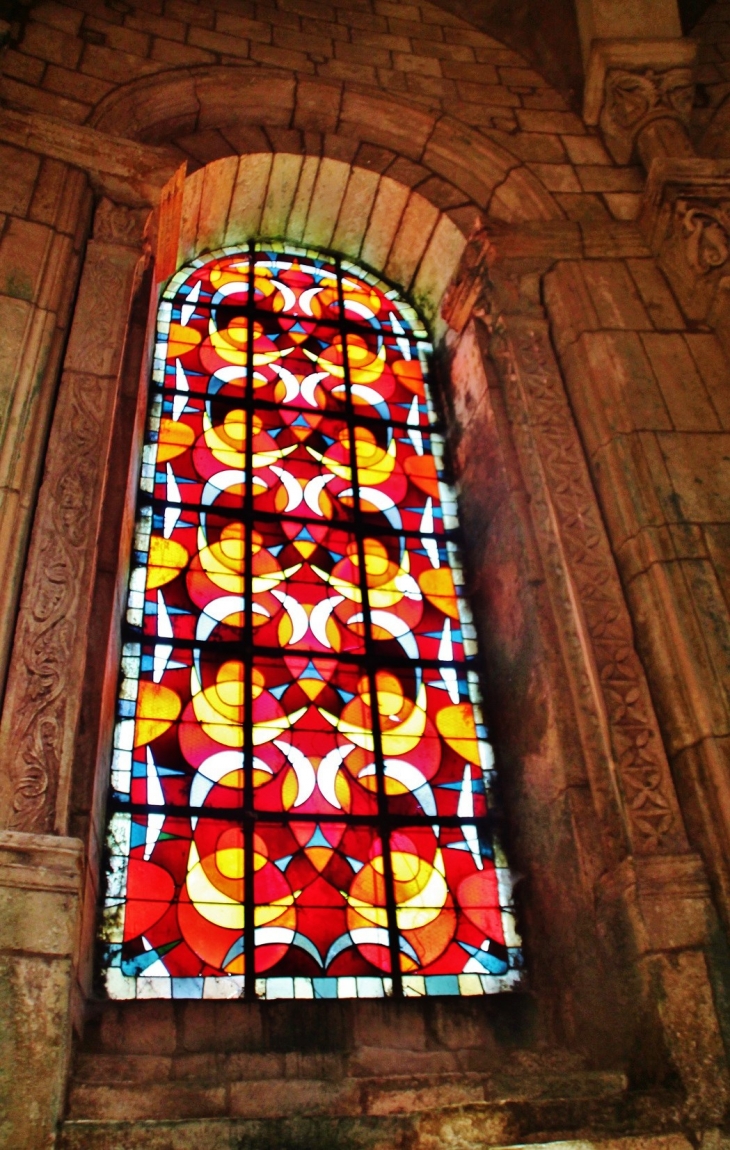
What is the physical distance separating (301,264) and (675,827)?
382 centimetres

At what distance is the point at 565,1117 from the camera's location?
2803 mm

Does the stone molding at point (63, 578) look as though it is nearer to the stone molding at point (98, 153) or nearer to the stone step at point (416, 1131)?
the stone molding at point (98, 153)

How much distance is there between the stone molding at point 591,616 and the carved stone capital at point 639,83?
5.10 feet

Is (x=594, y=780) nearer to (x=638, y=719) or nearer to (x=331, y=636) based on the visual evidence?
(x=638, y=719)

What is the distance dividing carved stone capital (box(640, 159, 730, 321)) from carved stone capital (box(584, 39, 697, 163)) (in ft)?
2.09

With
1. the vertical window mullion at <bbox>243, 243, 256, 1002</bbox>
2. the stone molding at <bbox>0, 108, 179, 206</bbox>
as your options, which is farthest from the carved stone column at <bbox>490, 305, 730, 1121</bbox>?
the stone molding at <bbox>0, 108, 179, 206</bbox>

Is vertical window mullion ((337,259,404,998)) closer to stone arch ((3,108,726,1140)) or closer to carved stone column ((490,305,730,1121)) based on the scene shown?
stone arch ((3,108,726,1140))

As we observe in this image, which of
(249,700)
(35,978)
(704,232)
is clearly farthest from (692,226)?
(35,978)

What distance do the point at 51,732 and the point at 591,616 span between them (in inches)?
74.1

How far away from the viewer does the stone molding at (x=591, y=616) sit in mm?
3369

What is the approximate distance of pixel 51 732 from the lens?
301 centimetres

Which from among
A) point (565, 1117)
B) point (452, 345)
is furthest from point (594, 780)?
point (452, 345)

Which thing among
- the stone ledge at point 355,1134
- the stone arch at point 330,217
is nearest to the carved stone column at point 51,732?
the stone ledge at point 355,1134

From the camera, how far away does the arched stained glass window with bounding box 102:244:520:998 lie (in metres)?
3.55
